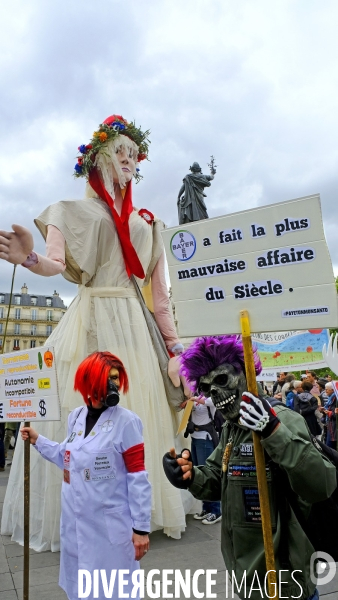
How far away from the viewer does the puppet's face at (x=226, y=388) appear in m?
2.06

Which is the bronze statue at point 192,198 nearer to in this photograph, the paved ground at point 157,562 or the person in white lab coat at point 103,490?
the paved ground at point 157,562

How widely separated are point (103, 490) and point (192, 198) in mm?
8154

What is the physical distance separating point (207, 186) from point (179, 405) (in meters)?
6.49

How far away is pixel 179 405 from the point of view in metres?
4.80

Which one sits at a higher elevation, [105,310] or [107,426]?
[105,310]

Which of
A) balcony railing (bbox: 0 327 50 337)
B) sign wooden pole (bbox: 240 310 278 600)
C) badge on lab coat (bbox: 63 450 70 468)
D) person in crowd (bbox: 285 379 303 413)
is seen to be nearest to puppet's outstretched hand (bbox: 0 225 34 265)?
badge on lab coat (bbox: 63 450 70 468)

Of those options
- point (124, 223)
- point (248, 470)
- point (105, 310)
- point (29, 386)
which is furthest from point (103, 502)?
point (124, 223)

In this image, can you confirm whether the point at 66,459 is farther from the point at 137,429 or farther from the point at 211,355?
the point at 211,355

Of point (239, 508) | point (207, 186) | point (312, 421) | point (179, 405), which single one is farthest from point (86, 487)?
point (207, 186)

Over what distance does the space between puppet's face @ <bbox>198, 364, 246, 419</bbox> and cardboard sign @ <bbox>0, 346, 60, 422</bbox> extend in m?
1.45

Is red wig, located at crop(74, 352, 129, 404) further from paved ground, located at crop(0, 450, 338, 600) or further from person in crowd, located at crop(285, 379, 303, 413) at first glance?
person in crowd, located at crop(285, 379, 303, 413)

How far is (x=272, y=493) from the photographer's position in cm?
191

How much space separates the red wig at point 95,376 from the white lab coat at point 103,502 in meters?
0.12

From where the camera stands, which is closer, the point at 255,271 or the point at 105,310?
the point at 255,271
